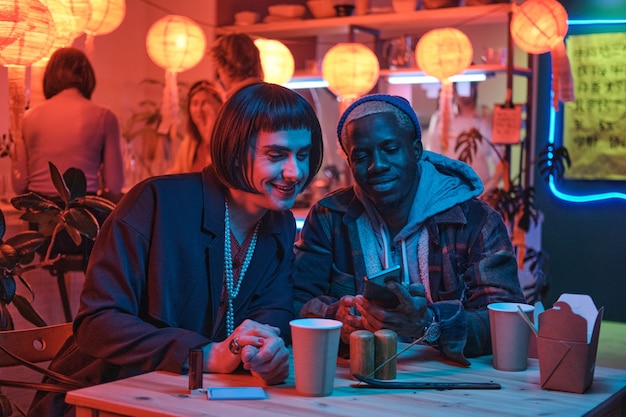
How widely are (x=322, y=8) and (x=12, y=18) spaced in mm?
3010

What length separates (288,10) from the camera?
246 inches

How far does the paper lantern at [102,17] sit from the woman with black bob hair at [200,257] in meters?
3.12

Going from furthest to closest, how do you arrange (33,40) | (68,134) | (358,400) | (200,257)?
(68,134) < (33,40) < (200,257) < (358,400)

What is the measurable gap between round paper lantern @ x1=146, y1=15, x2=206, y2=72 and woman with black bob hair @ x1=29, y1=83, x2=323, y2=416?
360cm

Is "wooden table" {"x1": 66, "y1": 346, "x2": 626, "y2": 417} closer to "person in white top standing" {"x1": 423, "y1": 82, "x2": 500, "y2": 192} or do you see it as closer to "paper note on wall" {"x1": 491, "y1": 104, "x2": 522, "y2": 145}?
"paper note on wall" {"x1": 491, "y1": 104, "x2": 522, "y2": 145}

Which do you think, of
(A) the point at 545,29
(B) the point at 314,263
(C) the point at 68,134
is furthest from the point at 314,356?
(A) the point at 545,29

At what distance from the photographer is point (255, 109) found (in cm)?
182

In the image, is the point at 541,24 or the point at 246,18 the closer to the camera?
the point at 541,24

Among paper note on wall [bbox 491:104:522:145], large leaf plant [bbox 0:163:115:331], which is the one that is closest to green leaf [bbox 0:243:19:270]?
large leaf plant [bbox 0:163:115:331]

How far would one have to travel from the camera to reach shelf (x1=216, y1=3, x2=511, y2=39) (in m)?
5.50

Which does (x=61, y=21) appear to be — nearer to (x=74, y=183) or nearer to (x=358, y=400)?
(x=74, y=183)

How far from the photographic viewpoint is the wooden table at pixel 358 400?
1394mm

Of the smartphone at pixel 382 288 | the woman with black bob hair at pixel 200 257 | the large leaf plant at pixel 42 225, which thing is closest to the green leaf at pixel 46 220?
the large leaf plant at pixel 42 225

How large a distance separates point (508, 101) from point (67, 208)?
10.4ft
